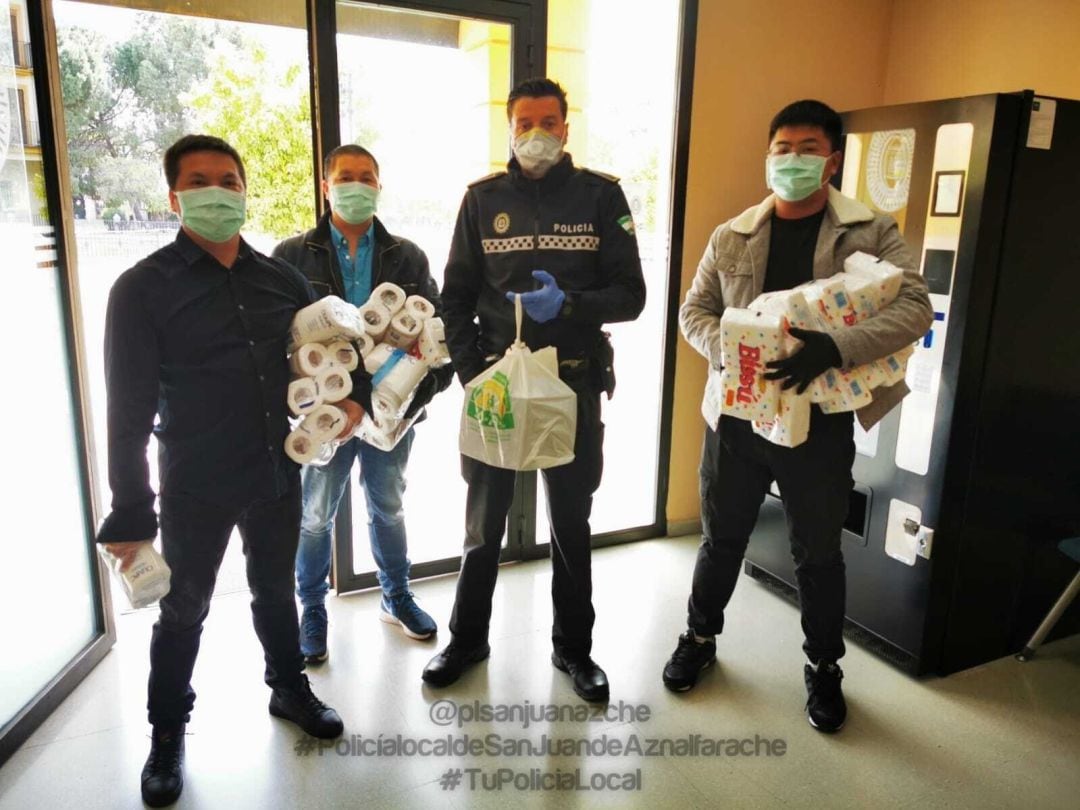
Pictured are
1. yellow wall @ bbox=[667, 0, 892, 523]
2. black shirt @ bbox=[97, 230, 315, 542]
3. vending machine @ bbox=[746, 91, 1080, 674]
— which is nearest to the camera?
black shirt @ bbox=[97, 230, 315, 542]

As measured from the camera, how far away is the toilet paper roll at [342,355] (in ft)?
6.17

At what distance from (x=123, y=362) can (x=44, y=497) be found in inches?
33.7

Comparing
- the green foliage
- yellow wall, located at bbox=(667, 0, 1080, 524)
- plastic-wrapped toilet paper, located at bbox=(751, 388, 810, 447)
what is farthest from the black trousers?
yellow wall, located at bbox=(667, 0, 1080, 524)

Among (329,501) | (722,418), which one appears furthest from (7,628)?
(722,418)

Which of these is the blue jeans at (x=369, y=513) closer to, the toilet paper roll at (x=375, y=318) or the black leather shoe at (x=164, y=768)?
the toilet paper roll at (x=375, y=318)

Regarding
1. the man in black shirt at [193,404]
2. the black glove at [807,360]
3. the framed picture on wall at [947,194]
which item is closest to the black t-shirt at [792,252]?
the black glove at [807,360]

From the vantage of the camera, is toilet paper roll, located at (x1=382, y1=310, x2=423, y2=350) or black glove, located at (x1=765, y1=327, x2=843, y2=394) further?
toilet paper roll, located at (x1=382, y1=310, x2=423, y2=350)

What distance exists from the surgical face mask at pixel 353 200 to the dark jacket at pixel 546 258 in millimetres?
315

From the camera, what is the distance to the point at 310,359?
184cm

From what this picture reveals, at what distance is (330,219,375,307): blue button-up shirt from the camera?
2326mm

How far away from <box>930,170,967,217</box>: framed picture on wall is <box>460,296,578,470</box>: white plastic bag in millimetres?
1259

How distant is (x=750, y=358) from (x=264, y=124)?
1775mm

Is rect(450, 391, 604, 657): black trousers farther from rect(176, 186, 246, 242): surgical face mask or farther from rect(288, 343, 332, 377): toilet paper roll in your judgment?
rect(176, 186, 246, 242): surgical face mask

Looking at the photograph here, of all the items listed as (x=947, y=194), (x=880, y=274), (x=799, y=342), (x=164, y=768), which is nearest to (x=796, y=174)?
(x=880, y=274)
